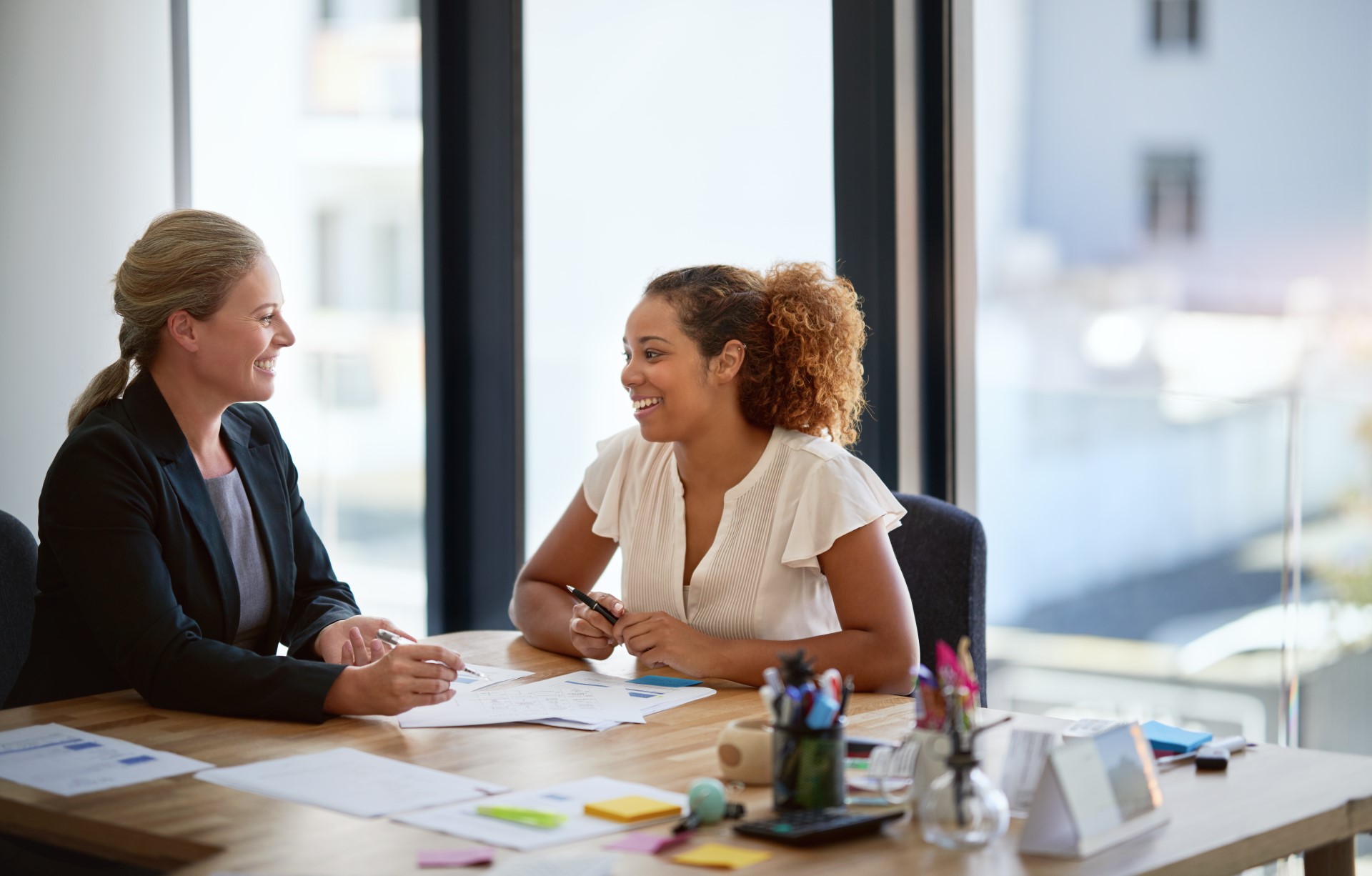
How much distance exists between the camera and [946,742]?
127cm

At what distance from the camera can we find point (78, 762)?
1.58 m

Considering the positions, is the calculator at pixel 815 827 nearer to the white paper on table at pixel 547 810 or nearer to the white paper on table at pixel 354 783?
the white paper on table at pixel 547 810

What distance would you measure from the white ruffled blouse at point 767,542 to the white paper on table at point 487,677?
0.28 meters

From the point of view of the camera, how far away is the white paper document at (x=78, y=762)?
1503mm

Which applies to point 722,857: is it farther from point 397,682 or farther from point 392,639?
point 392,639

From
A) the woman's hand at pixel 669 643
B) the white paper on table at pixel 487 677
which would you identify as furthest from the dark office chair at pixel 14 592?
the woman's hand at pixel 669 643

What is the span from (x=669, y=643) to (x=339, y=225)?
209cm

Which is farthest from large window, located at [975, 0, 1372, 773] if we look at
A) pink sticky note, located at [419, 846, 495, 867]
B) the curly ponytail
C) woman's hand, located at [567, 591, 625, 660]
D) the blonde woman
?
pink sticky note, located at [419, 846, 495, 867]

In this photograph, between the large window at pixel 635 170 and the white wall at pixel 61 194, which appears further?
the white wall at pixel 61 194

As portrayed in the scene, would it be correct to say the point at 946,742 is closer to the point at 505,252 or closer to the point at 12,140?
the point at 505,252

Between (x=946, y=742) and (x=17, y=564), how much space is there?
1.71 metres

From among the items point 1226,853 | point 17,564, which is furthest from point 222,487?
point 1226,853

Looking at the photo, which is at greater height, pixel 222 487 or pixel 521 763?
pixel 222 487

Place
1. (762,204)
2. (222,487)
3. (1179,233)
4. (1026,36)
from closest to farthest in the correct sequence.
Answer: (222,487) → (1179,233) → (1026,36) → (762,204)
